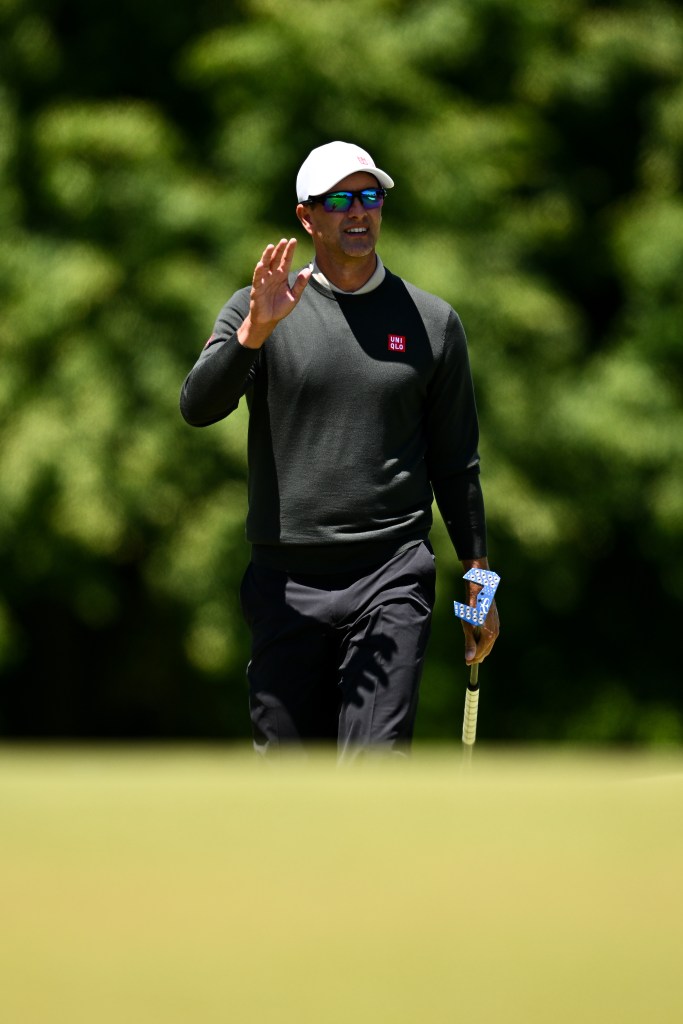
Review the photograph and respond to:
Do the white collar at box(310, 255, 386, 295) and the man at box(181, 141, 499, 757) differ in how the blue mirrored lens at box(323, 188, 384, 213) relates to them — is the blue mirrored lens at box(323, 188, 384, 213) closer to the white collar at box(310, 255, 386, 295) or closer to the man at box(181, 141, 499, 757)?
the man at box(181, 141, 499, 757)

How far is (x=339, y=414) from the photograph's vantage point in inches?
150

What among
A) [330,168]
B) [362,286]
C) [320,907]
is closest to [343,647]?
[362,286]

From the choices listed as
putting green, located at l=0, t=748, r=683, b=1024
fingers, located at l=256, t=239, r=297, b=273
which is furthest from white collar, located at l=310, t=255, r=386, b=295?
putting green, located at l=0, t=748, r=683, b=1024

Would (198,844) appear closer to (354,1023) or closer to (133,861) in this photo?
(133,861)

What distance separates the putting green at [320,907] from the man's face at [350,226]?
2750 mm

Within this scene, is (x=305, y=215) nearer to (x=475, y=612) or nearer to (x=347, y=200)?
(x=347, y=200)

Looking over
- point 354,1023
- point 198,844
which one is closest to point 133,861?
point 198,844

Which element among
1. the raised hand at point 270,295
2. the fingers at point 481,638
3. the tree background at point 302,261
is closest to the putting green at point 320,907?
the raised hand at point 270,295

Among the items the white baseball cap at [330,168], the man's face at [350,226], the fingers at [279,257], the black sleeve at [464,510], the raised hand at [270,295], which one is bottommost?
the black sleeve at [464,510]

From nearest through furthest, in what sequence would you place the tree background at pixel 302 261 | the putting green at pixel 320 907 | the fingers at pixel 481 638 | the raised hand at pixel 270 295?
1. the putting green at pixel 320 907
2. the raised hand at pixel 270 295
3. the fingers at pixel 481 638
4. the tree background at pixel 302 261

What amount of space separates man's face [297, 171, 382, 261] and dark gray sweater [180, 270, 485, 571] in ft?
0.37

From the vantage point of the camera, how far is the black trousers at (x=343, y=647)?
3.83 metres

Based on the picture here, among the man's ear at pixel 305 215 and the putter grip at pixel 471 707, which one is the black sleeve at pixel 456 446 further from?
the man's ear at pixel 305 215

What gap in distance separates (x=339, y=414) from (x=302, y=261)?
728 cm
